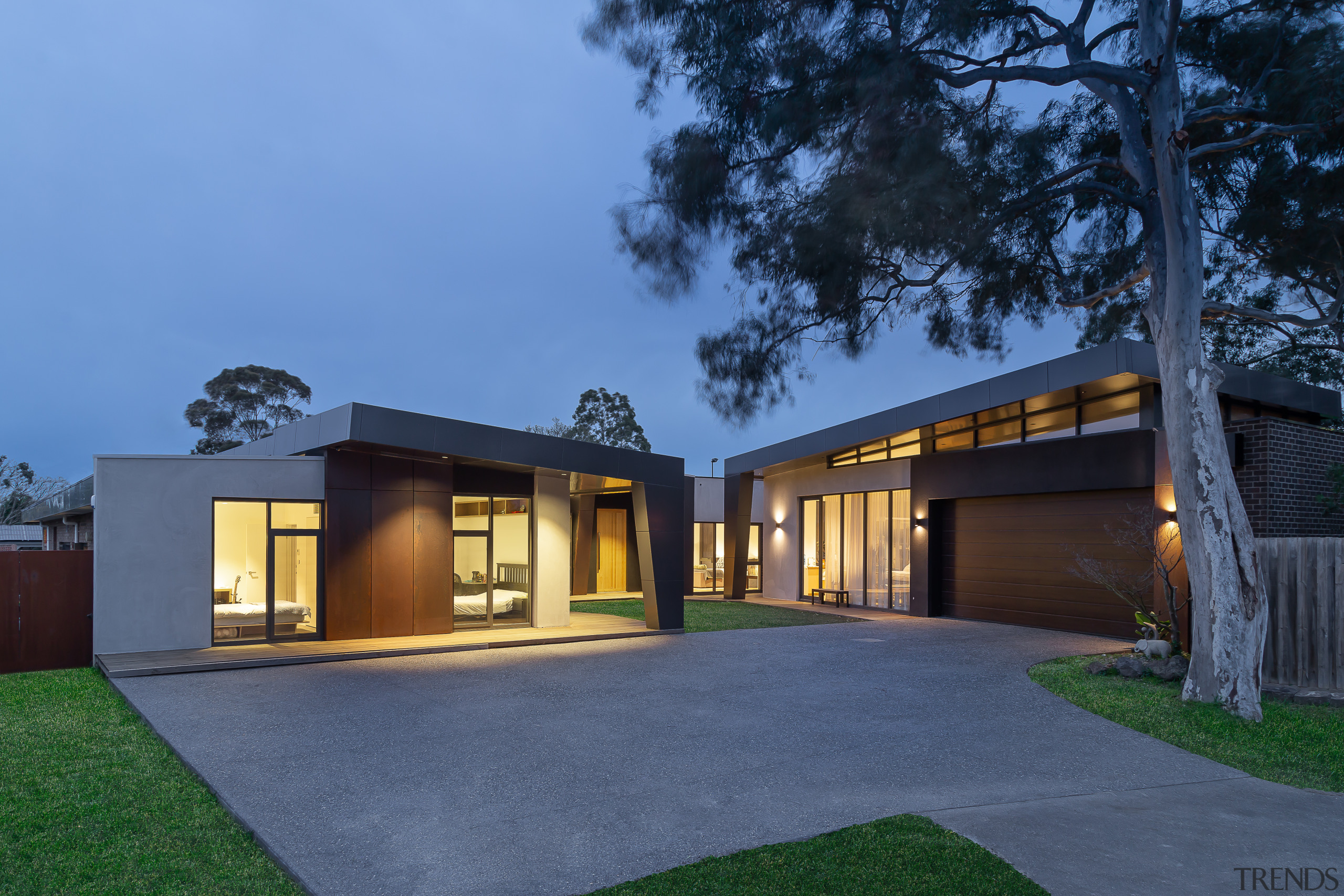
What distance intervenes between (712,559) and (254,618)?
44.7 ft

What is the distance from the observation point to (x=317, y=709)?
7.65m

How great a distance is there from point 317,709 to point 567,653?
413cm

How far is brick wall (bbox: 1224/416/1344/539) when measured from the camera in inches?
389

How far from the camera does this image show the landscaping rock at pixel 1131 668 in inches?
361

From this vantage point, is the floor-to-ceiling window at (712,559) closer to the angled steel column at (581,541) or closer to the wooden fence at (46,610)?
the angled steel column at (581,541)

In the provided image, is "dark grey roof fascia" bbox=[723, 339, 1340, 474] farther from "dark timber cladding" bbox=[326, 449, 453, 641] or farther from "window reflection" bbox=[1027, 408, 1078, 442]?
"dark timber cladding" bbox=[326, 449, 453, 641]

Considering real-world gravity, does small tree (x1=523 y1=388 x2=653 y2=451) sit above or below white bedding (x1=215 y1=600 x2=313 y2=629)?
above

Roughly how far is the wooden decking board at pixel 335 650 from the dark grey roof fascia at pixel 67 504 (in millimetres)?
7066

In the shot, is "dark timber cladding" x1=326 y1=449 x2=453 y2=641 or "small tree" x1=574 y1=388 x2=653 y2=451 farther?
"small tree" x1=574 y1=388 x2=653 y2=451

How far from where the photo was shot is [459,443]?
1150cm

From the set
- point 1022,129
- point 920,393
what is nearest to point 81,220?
point 920,393

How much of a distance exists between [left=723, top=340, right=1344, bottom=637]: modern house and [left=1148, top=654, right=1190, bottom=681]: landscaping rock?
2.05 meters

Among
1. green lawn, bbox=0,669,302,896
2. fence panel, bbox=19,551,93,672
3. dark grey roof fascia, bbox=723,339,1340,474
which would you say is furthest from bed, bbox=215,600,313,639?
dark grey roof fascia, bbox=723,339,1340,474

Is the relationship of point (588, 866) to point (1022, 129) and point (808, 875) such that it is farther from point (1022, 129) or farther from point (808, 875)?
point (1022, 129)
